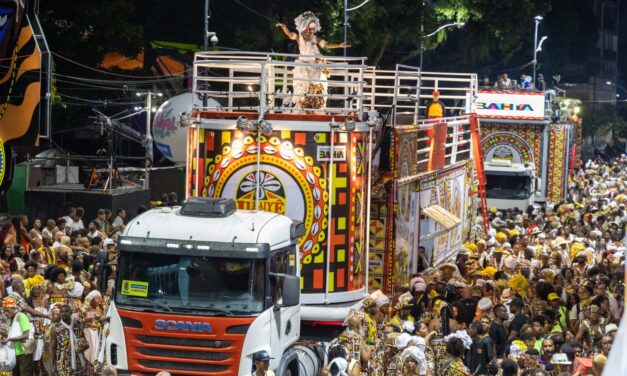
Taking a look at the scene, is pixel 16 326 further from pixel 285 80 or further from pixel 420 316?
pixel 285 80

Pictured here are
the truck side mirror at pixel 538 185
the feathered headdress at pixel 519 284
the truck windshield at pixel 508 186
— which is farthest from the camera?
the truck side mirror at pixel 538 185

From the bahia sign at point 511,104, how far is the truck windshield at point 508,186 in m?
3.31

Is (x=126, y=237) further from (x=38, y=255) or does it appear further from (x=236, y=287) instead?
(x=38, y=255)

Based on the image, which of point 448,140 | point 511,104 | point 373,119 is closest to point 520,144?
point 511,104

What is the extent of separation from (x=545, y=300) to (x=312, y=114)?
4.06 metres

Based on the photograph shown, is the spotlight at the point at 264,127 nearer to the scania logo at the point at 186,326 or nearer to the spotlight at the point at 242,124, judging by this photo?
the spotlight at the point at 242,124

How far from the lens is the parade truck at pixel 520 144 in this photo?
38.7 m

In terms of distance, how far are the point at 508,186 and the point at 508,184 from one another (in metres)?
0.07

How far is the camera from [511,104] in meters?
41.6

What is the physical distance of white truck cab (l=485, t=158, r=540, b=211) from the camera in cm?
3809

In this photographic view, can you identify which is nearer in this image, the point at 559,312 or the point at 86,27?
the point at 559,312

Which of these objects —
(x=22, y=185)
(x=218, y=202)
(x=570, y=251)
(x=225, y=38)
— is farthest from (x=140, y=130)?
(x=218, y=202)

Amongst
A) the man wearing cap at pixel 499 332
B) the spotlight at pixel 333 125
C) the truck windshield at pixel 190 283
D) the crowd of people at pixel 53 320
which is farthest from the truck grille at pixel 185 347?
the spotlight at pixel 333 125

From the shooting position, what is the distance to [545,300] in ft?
55.9
